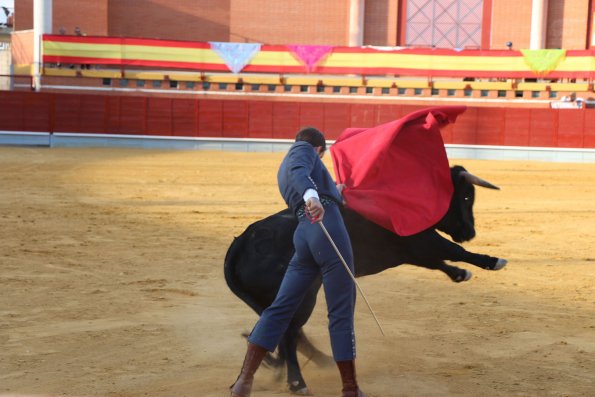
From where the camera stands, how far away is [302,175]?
11.8ft

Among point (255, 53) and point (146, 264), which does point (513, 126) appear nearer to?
point (255, 53)

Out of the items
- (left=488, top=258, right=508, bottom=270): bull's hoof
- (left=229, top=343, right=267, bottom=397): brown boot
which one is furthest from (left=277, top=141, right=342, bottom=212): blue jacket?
(left=488, top=258, right=508, bottom=270): bull's hoof

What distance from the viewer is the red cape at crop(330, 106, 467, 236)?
4.27 meters

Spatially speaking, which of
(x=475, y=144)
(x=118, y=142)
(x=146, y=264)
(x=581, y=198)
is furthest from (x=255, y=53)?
(x=146, y=264)

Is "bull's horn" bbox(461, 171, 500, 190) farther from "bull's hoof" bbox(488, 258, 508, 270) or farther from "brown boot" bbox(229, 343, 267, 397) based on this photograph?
"brown boot" bbox(229, 343, 267, 397)

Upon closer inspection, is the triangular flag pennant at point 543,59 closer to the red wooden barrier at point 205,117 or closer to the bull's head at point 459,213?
the red wooden barrier at point 205,117

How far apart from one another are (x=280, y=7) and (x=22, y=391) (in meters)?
27.3

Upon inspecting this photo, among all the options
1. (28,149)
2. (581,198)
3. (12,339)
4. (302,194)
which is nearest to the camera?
(302,194)

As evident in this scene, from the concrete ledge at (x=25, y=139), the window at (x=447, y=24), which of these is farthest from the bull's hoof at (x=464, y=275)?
the window at (x=447, y=24)

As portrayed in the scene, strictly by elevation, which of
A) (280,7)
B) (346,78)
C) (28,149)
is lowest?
(28,149)

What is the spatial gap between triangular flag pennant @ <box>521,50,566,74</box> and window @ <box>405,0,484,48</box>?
4.25 m

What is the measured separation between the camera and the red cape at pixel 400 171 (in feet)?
14.0

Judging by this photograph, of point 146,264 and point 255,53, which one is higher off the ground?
point 255,53

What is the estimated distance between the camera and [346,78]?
26500 mm
